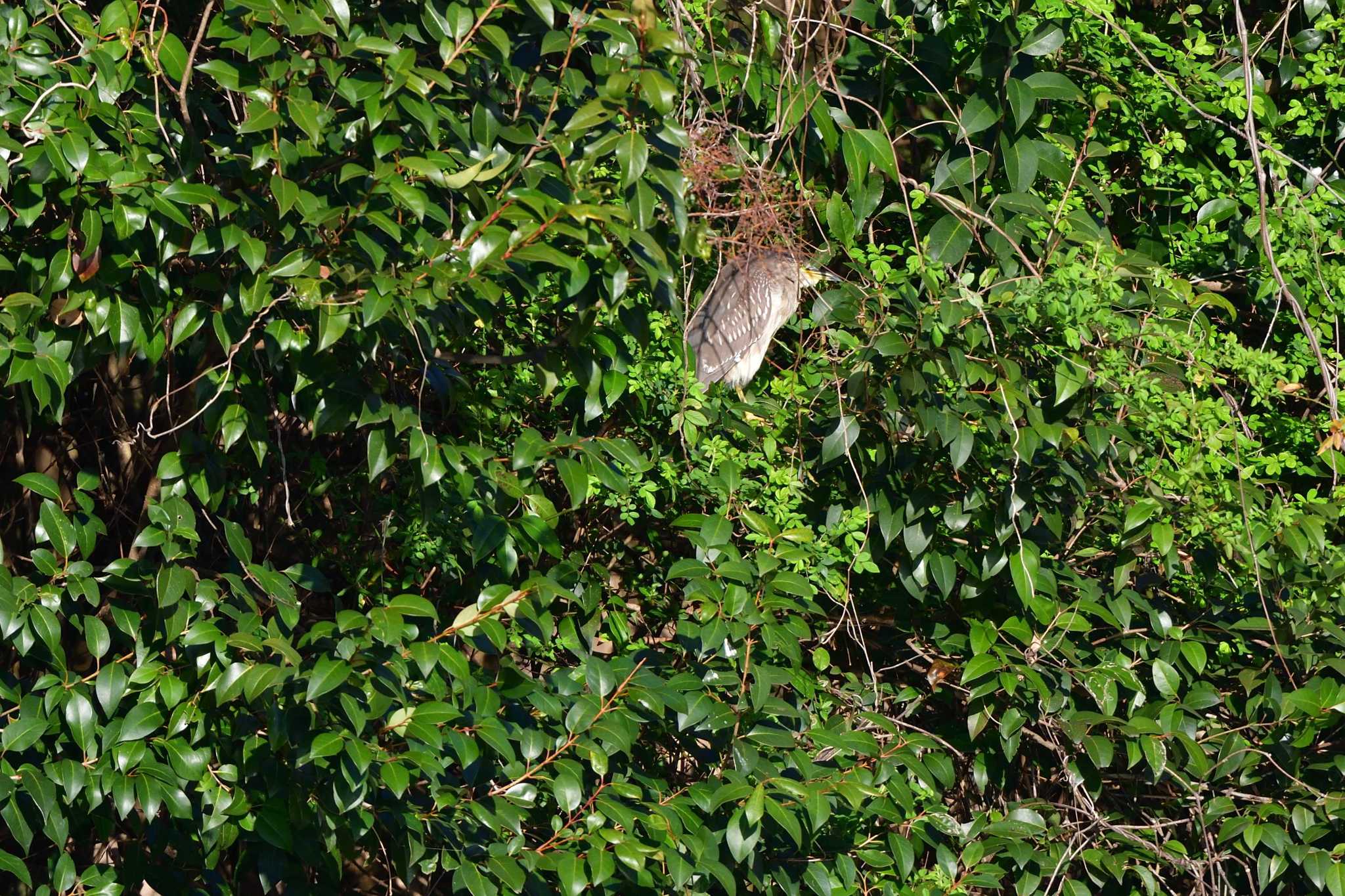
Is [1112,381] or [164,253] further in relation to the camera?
[1112,381]

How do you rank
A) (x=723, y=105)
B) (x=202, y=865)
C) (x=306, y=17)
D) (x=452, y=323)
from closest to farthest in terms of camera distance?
1. (x=306, y=17)
2. (x=452, y=323)
3. (x=202, y=865)
4. (x=723, y=105)

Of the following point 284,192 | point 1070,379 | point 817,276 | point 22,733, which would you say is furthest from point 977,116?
point 22,733

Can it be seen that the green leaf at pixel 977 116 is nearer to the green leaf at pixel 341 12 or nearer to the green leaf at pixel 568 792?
the green leaf at pixel 341 12

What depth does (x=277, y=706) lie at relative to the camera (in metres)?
2.26

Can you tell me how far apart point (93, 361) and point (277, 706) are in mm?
707

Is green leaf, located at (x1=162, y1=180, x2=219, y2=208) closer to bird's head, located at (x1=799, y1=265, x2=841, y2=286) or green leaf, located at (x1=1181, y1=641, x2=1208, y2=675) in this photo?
bird's head, located at (x1=799, y1=265, x2=841, y2=286)

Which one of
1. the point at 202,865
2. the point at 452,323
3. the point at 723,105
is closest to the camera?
the point at 452,323

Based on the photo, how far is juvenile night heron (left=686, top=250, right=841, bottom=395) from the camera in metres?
3.06

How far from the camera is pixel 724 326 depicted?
10.2 feet

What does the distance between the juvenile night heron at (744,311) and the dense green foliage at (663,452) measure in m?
0.07

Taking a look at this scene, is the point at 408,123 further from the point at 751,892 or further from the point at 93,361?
the point at 751,892

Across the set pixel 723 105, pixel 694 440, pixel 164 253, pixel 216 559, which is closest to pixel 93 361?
pixel 164 253

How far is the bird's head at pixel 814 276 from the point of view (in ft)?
10.1

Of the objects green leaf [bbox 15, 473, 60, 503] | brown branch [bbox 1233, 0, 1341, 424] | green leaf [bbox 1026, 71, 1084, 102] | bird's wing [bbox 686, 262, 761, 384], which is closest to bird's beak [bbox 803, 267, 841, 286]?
bird's wing [bbox 686, 262, 761, 384]
